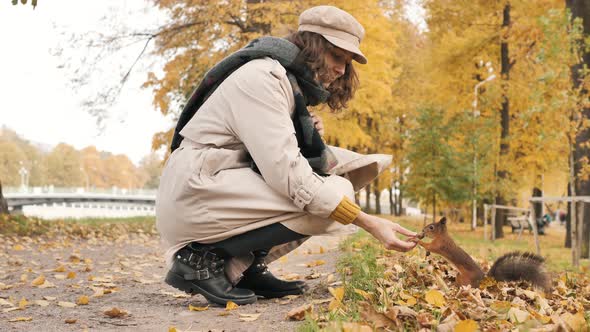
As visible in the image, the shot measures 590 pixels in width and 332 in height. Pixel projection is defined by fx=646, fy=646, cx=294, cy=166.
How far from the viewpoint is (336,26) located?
3480 millimetres

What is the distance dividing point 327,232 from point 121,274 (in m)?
3.30

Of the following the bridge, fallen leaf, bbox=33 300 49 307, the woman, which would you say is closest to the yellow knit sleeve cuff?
the woman

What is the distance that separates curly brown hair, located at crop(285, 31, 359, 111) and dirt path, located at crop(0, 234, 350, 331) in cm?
117

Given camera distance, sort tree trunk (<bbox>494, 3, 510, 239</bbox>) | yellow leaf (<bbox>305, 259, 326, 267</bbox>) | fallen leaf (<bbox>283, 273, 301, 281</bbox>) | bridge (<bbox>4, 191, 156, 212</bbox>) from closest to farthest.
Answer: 1. fallen leaf (<bbox>283, 273, 301, 281</bbox>)
2. yellow leaf (<bbox>305, 259, 326, 267</bbox>)
3. tree trunk (<bbox>494, 3, 510, 239</bbox>)
4. bridge (<bbox>4, 191, 156, 212</bbox>)

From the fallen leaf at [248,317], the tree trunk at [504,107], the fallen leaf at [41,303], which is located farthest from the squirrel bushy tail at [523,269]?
the tree trunk at [504,107]

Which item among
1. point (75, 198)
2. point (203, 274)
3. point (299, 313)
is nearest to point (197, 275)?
point (203, 274)

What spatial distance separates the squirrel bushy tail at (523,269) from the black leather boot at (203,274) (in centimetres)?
147

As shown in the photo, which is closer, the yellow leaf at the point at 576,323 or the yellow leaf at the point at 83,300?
the yellow leaf at the point at 576,323

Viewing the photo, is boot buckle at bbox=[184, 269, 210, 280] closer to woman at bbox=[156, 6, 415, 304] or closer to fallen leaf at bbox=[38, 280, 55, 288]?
woman at bbox=[156, 6, 415, 304]

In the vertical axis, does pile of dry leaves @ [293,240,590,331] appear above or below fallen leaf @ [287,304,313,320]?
above

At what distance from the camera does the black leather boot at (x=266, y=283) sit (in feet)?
12.8

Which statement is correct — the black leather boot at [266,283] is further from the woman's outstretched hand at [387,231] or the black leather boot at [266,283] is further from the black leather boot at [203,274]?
the woman's outstretched hand at [387,231]

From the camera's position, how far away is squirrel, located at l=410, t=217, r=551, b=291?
3.39 metres

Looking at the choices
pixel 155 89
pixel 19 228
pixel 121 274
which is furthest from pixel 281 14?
pixel 121 274
